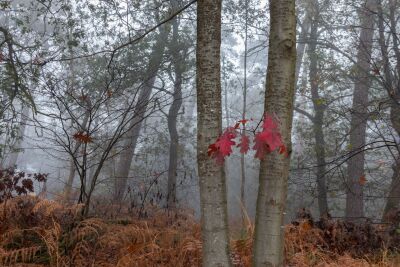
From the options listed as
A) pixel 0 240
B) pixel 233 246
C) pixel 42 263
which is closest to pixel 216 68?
pixel 233 246

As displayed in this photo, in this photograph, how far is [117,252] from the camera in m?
4.82

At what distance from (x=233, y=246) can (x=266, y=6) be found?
463 inches

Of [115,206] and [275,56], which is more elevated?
[275,56]

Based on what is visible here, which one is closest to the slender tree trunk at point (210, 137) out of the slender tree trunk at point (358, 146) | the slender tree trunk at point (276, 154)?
the slender tree trunk at point (276, 154)

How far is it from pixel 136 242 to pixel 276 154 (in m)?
2.55

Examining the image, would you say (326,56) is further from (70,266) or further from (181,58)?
(70,266)

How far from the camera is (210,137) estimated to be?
322cm

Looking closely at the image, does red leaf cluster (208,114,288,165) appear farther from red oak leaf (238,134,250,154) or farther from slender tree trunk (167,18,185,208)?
slender tree trunk (167,18,185,208)

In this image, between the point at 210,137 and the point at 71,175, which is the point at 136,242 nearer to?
the point at 210,137

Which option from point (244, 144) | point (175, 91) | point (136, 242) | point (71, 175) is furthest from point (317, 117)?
point (244, 144)

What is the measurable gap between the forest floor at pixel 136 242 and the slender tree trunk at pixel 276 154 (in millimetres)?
1074

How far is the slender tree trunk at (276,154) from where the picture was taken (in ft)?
9.91

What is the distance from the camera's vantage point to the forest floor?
4434 millimetres

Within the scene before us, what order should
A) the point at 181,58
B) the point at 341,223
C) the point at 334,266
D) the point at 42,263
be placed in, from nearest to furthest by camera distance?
the point at 334,266 → the point at 42,263 → the point at 341,223 → the point at 181,58
